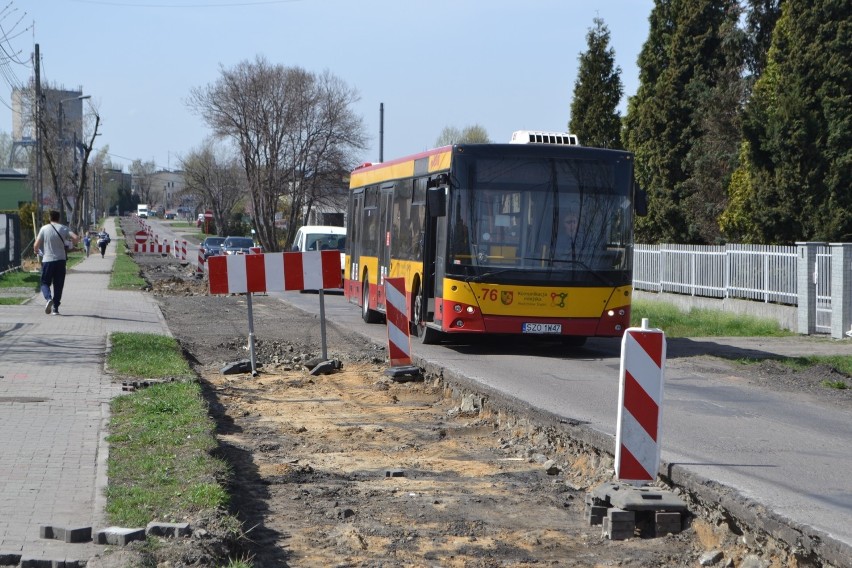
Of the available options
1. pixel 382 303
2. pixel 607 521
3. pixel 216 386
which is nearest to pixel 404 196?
pixel 382 303

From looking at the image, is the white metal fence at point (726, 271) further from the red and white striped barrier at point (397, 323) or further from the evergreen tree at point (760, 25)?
the red and white striped barrier at point (397, 323)

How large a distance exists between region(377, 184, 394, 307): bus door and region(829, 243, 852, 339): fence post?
8.05m

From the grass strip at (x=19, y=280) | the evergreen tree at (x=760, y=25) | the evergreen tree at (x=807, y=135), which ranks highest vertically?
the evergreen tree at (x=760, y=25)

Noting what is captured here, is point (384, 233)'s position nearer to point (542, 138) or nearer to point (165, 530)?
point (542, 138)

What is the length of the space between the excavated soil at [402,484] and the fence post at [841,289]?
6786 millimetres

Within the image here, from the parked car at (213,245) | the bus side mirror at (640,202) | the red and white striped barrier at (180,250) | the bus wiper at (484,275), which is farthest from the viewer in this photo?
the parked car at (213,245)

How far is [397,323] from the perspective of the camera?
46.7ft

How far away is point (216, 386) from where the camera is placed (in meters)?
13.5

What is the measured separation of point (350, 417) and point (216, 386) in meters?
2.93

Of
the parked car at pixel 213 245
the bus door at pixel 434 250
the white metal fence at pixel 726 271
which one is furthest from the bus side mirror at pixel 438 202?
the parked car at pixel 213 245

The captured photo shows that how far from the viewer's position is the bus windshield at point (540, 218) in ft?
53.6

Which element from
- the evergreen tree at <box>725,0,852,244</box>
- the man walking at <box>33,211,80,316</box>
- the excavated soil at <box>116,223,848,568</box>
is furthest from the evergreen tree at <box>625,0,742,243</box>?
the excavated soil at <box>116,223,848,568</box>

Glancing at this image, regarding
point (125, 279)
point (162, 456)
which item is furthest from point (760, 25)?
point (162, 456)

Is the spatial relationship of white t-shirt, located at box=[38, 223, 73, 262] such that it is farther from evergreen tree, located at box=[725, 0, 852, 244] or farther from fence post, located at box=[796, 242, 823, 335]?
evergreen tree, located at box=[725, 0, 852, 244]
